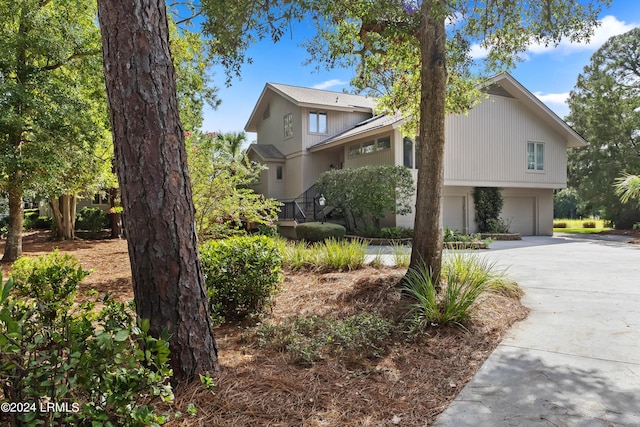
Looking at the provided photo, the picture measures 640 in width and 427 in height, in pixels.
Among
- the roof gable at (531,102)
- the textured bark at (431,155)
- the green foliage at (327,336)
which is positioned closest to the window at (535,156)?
the roof gable at (531,102)

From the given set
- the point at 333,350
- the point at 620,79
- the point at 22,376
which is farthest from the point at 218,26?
the point at 620,79

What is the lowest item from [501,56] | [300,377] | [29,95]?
[300,377]

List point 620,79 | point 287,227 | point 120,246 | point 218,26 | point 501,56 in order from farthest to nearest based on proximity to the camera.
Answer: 1. point 620,79
2. point 287,227
3. point 120,246
4. point 501,56
5. point 218,26

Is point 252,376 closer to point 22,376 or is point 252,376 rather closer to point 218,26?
point 22,376


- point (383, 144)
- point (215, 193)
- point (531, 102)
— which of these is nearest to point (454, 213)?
point (383, 144)

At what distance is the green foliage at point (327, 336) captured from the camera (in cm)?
321

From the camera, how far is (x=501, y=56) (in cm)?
653

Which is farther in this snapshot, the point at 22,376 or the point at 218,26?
the point at 218,26

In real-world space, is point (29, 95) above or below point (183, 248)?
above

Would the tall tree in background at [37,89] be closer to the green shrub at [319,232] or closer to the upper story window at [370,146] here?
the green shrub at [319,232]

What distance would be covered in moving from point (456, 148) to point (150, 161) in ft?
52.0

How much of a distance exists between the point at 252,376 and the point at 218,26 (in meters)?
4.37

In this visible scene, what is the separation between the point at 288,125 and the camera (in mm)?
20078

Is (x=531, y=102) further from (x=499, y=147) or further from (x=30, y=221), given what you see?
(x=30, y=221)
